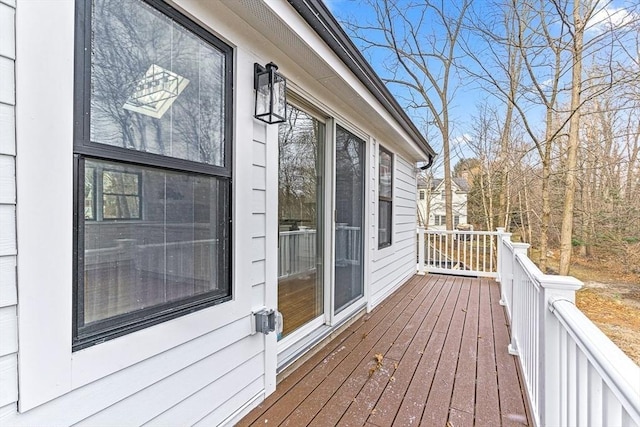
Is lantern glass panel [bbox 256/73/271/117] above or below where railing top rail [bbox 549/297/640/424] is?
above

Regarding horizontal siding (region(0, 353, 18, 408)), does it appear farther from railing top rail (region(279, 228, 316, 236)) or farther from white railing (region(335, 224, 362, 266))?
white railing (region(335, 224, 362, 266))

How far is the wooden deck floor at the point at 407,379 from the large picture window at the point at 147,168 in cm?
97

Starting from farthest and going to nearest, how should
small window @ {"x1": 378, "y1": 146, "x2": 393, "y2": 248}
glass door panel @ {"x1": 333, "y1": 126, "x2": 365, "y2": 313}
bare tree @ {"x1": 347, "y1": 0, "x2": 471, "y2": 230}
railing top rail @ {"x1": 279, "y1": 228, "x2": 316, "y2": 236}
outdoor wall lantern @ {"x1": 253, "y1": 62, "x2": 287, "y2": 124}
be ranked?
bare tree @ {"x1": 347, "y1": 0, "x2": 471, "y2": 230} < small window @ {"x1": 378, "y1": 146, "x2": 393, "y2": 248} < glass door panel @ {"x1": 333, "y1": 126, "x2": 365, "y2": 313} < railing top rail @ {"x1": 279, "y1": 228, "x2": 316, "y2": 236} < outdoor wall lantern @ {"x1": 253, "y1": 62, "x2": 287, "y2": 124}

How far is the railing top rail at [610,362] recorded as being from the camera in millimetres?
706

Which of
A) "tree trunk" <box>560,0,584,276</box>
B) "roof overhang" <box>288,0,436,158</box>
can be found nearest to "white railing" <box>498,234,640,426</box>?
"roof overhang" <box>288,0,436,158</box>

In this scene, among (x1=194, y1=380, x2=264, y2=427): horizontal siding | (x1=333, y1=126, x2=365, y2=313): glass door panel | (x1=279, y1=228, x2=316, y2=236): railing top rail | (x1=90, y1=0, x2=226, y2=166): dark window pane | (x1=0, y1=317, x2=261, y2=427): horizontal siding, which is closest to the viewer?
(x1=0, y1=317, x2=261, y2=427): horizontal siding

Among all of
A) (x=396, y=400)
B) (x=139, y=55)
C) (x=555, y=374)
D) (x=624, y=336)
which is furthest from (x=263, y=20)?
(x=624, y=336)

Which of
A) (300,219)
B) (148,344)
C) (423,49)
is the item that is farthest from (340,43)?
(423,49)

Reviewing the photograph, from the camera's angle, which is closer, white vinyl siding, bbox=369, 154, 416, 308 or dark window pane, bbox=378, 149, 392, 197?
white vinyl siding, bbox=369, 154, 416, 308

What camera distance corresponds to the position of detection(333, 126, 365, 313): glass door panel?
3.32 meters

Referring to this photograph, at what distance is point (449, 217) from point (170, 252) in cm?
1022

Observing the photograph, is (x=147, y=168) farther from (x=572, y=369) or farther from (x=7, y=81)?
(x=572, y=369)

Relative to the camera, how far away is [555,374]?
4.99 ft

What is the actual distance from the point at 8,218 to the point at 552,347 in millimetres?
2152
